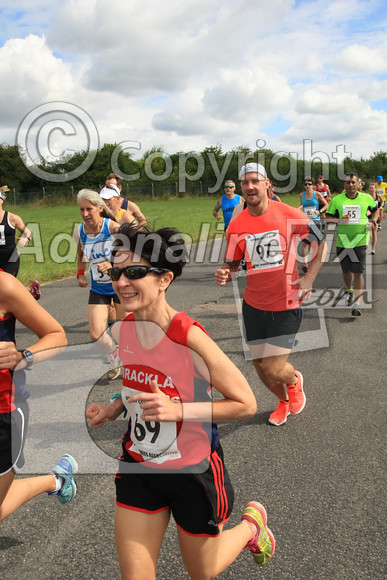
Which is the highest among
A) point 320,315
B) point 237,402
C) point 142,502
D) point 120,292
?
point 120,292

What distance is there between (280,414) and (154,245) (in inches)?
107

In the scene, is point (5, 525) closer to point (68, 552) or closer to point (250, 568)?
point (68, 552)

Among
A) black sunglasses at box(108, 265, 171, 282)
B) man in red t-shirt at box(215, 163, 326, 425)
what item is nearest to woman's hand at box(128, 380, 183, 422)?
black sunglasses at box(108, 265, 171, 282)

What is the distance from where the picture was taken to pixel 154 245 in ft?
7.78

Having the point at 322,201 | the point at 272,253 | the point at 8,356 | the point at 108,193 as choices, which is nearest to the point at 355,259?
the point at 108,193

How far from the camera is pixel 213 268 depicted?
14.1m

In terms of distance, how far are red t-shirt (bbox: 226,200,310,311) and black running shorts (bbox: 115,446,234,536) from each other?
7.94 feet

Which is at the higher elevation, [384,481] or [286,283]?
[286,283]

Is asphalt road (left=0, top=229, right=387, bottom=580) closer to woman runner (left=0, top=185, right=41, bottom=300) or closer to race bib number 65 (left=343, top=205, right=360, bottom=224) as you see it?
woman runner (left=0, top=185, right=41, bottom=300)

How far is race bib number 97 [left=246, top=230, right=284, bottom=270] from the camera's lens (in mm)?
4594

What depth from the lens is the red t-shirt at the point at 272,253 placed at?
4.55 meters

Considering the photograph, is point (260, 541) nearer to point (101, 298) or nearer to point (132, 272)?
point (132, 272)

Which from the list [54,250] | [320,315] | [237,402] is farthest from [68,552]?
[54,250]

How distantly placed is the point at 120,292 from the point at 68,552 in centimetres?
165
